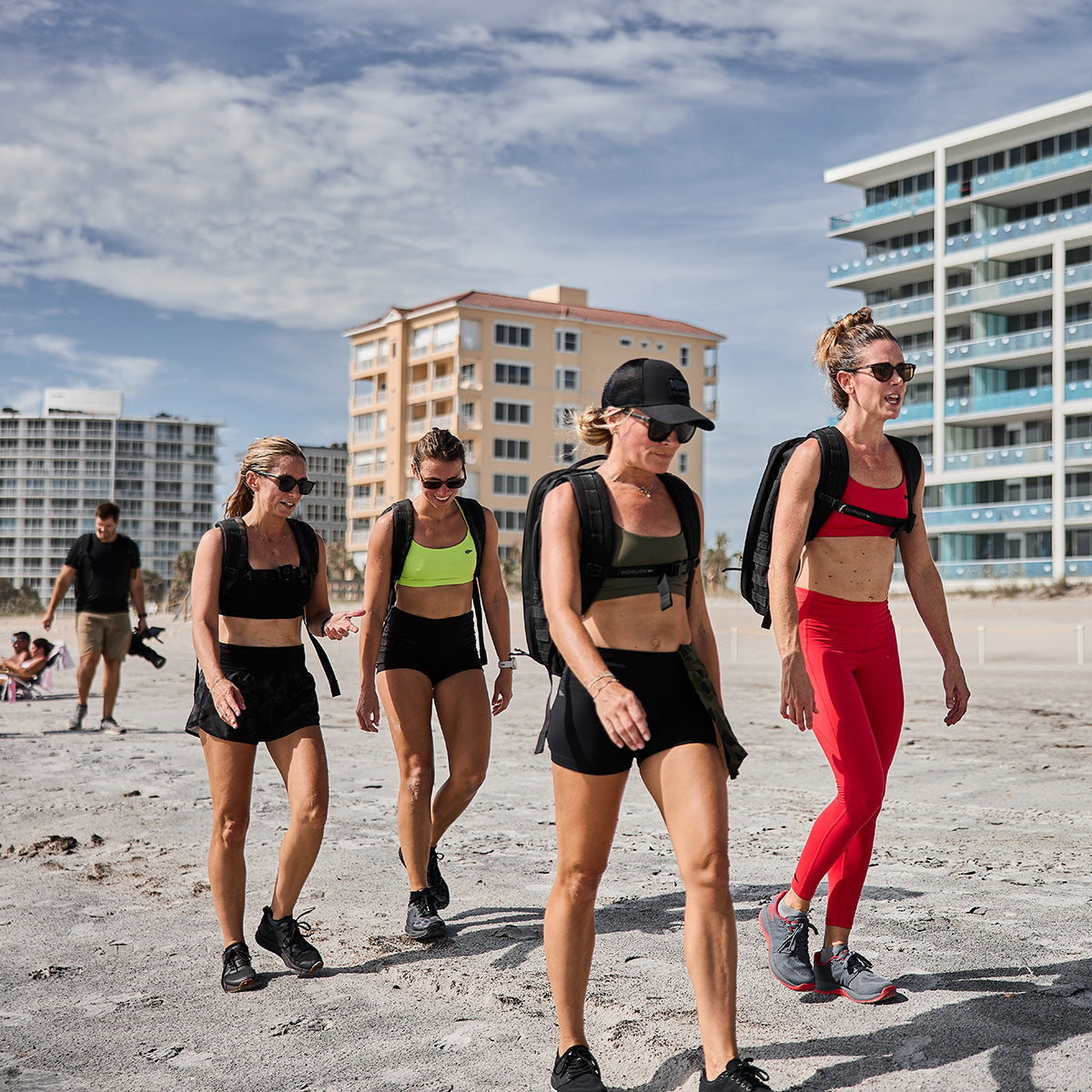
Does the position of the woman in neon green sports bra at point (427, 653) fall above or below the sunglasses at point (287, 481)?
below

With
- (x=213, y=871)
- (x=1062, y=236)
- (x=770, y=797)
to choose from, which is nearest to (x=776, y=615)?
(x=213, y=871)

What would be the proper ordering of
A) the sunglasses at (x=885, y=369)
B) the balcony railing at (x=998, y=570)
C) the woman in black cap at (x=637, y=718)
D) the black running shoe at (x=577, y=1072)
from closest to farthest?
the woman in black cap at (x=637, y=718)
the black running shoe at (x=577, y=1072)
the sunglasses at (x=885, y=369)
the balcony railing at (x=998, y=570)

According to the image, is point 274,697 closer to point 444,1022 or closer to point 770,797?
point 444,1022

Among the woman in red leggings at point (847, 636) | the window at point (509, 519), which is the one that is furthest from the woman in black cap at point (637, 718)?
the window at point (509, 519)

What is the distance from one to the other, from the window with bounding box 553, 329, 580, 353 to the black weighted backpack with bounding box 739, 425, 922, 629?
7120cm

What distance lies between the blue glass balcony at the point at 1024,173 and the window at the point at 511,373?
87.3 feet

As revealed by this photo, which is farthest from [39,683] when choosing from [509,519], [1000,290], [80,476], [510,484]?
[80,476]

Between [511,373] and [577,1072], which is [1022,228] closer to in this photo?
[511,373]

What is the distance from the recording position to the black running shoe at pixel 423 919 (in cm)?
520

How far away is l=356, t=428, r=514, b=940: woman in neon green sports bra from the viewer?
5.49 m

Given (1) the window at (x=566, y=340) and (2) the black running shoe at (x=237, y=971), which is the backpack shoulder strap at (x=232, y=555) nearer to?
(2) the black running shoe at (x=237, y=971)

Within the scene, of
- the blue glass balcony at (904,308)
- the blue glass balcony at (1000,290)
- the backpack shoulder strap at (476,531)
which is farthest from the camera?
the blue glass balcony at (904,308)

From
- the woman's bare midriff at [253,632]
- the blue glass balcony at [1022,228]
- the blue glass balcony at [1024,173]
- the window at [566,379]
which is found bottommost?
the woman's bare midriff at [253,632]

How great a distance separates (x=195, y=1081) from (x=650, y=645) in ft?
6.11
